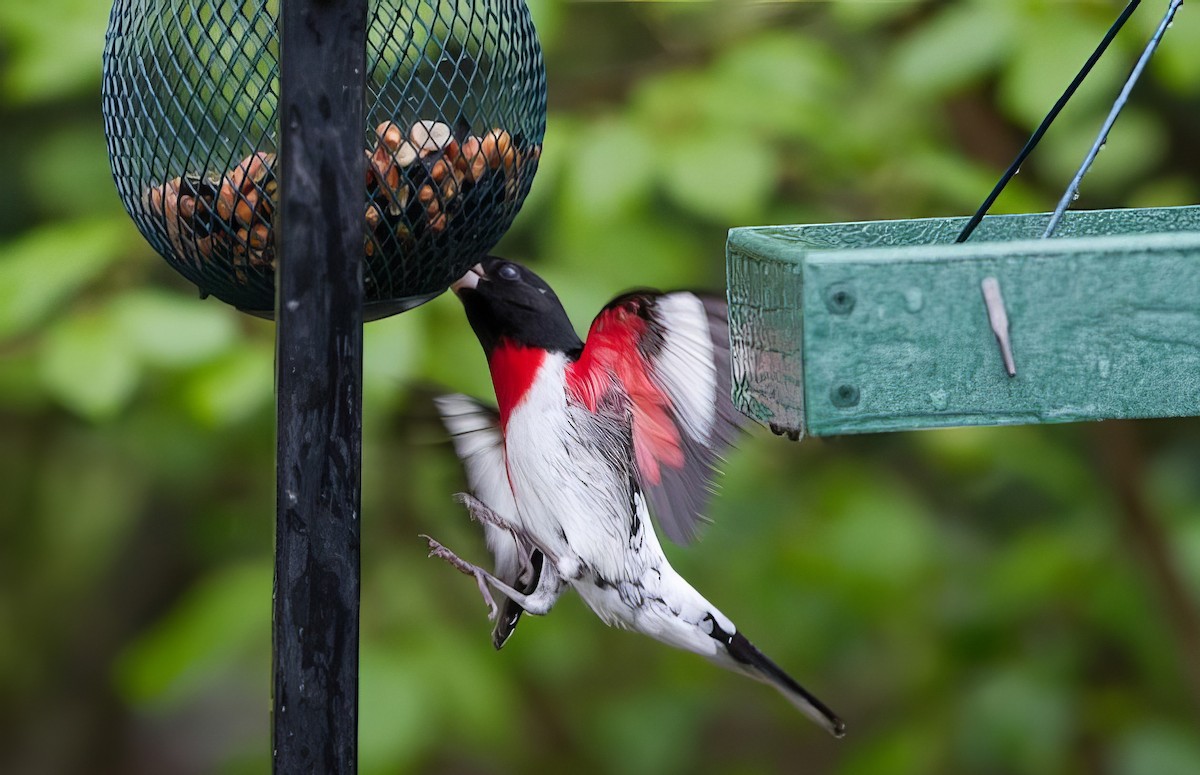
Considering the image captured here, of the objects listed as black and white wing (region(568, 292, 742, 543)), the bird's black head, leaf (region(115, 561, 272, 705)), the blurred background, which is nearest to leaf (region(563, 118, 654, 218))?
the blurred background

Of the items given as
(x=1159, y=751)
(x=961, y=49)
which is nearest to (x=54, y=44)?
(x=961, y=49)

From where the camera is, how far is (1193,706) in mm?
2439

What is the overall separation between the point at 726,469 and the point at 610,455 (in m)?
0.19

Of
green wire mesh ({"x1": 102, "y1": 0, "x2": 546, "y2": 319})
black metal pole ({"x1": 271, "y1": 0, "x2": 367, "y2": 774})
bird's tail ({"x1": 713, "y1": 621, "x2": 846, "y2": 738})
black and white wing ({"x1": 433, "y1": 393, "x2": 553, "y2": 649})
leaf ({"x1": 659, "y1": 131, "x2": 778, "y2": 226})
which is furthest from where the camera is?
leaf ({"x1": 659, "y1": 131, "x2": 778, "y2": 226})

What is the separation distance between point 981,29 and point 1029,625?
1050 millimetres

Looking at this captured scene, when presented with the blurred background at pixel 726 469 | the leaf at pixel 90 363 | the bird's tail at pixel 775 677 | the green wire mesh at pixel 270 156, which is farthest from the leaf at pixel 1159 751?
the leaf at pixel 90 363

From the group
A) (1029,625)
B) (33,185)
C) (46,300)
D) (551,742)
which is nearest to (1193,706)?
(1029,625)

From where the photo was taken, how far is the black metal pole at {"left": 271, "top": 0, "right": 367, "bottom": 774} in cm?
96

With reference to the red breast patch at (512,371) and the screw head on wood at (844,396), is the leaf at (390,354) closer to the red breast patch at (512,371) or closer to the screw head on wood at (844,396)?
the red breast patch at (512,371)

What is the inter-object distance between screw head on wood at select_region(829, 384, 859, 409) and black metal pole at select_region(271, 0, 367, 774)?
1.08 feet

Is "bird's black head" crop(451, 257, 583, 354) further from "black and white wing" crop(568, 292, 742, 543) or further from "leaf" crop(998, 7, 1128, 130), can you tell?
"leaf" crop(998, 7, 1128, 130)

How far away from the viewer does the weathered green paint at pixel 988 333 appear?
976 mm

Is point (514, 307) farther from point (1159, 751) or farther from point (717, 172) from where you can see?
point (1159, 751)

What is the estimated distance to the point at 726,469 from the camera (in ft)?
5.47
